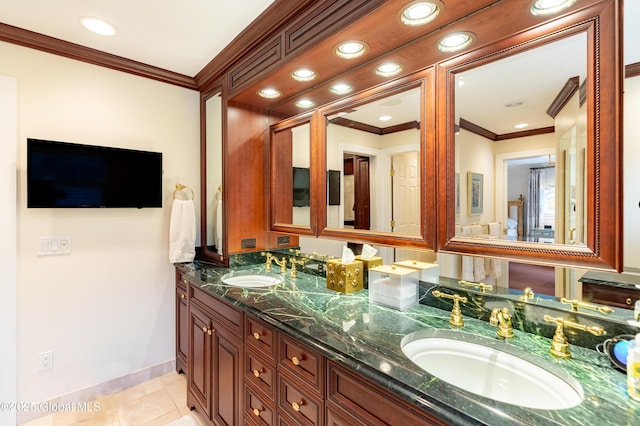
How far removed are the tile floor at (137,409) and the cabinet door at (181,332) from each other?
15 centimetres

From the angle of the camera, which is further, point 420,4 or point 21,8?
point 21,8

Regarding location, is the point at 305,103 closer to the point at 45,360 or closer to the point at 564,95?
the point at 564,95

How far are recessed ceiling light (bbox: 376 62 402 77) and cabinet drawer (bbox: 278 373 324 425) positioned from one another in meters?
1.60

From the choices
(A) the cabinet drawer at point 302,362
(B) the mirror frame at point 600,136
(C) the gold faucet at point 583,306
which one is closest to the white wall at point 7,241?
(A) the cabinet drawer at point 302,362

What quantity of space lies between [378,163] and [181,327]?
6.98 ft

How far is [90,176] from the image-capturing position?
86.4 inches

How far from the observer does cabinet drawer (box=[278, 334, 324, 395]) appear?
1.15 metres

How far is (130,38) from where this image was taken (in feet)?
6.77

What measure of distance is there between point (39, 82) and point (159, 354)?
87.4 inches

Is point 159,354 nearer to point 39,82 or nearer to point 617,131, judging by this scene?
point 39,82

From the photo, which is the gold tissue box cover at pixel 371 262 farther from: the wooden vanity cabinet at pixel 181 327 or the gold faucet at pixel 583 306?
the wooden vanity cabinet at pixel 181 327

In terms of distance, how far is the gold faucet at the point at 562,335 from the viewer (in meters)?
1.01

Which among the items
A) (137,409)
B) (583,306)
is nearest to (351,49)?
(583,306)

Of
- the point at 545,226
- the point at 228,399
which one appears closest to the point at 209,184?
the point at 228,399
